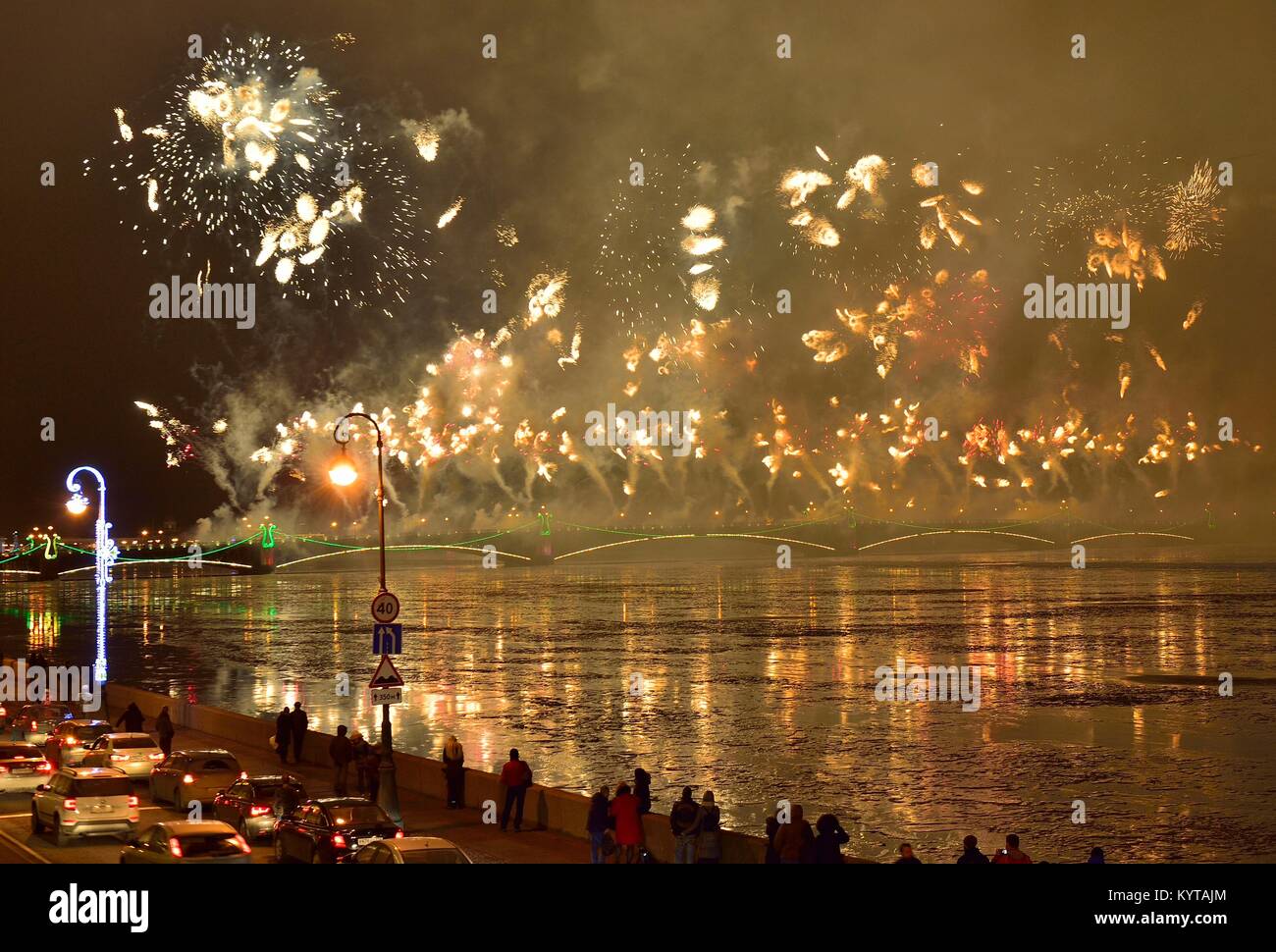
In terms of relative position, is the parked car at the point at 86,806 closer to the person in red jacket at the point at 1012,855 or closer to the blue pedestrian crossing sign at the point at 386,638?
the blue pedestrian crossing sign at the point at 386,638

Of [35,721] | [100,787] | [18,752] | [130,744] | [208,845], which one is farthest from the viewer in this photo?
[35,721]

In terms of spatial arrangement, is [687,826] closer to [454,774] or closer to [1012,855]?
[1012,855]

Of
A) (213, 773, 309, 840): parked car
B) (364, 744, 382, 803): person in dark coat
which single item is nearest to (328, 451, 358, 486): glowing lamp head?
(364, 744, 382, 803): person in dark coat

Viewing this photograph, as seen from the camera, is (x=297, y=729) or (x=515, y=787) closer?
(x=515, y=787)

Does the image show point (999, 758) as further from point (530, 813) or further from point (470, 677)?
point (470, 677)

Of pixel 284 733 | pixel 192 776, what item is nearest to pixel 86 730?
pixel 284 733
